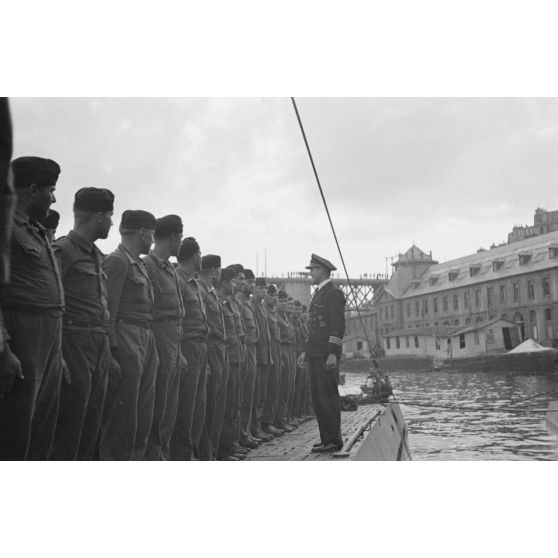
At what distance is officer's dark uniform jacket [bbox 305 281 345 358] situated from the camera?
5.74 m

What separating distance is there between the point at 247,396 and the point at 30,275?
3.72 metres

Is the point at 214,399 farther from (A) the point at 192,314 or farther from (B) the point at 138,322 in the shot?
(B) the point at 138,322

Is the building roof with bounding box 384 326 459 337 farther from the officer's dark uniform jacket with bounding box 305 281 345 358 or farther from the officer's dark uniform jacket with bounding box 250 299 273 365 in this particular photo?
the officer's dark uniform jacket with bounding box 305 281 345 358

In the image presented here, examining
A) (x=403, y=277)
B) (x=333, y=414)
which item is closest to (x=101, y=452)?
(x=333, y=414)

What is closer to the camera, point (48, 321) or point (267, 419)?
point (48, 321)

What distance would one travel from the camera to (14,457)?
10.7 ft

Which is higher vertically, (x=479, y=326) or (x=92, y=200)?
(x=92, y=200)

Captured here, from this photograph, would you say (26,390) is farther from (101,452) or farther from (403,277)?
(403,277)

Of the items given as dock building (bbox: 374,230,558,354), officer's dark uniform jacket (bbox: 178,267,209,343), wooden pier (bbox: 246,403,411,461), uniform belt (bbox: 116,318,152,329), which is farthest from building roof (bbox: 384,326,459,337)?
uniform belt (bbox: 116,318,152,329)

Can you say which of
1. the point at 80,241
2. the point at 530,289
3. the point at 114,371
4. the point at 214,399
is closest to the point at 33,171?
the point at 80,241

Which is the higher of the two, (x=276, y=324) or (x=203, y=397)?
(x=276, y=324)

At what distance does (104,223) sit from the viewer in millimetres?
4070

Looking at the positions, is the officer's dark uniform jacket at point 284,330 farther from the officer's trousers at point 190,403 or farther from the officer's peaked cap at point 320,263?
the officer's trousers at point 190,403

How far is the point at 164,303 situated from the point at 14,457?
166cm
